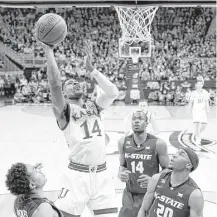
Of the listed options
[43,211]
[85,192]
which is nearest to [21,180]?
[43,211]

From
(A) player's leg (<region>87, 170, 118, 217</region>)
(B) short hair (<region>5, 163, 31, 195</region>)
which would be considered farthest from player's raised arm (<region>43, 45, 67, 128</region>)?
(B) short hair (<region>5, 163, 31, 195</region>)

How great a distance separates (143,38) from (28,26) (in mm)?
10661

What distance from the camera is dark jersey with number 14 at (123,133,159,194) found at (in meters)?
3.75

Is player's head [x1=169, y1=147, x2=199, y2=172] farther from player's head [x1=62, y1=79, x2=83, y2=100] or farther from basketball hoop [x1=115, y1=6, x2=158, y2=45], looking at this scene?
basketball hoop [x1=115, y1=6, x2=158, y2=45]

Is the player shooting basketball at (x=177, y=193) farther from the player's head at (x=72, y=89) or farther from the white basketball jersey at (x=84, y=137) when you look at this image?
the player's head at (x=72, y=89)

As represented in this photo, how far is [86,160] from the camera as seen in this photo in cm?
355

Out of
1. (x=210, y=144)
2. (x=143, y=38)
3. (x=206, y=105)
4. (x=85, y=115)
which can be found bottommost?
(x=210, y=144)

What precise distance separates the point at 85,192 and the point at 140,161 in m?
0.61

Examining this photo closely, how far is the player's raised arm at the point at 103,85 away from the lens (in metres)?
3.48

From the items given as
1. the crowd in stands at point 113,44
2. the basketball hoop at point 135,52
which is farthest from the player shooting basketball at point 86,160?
the crowd in stands at point 113,44

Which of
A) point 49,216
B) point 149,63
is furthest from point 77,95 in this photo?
point 149,63

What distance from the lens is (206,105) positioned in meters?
8.81

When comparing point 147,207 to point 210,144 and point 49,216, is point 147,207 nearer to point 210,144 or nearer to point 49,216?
point 49,216

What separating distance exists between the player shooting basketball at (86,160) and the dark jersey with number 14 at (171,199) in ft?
2.28
